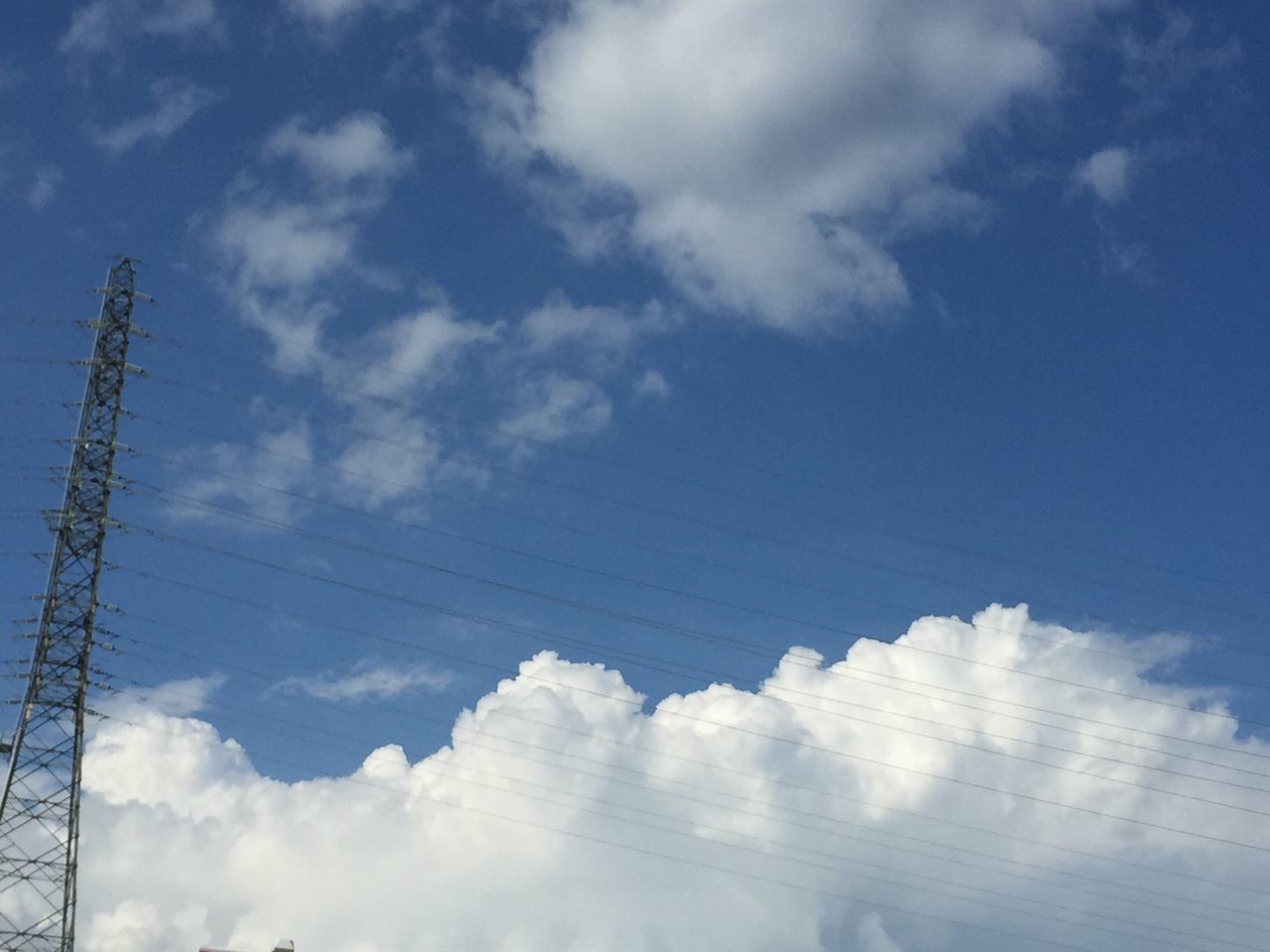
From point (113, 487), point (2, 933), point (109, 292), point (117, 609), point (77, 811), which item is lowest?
point (2, 933)

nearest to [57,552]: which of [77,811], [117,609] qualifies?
[117,609]

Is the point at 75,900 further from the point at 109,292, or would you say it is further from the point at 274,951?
the point at 274,951

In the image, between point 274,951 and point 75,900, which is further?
point 274,951

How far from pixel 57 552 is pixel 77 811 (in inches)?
602

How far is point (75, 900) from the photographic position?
73.4 meters

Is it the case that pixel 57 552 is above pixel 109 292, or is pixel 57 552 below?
below

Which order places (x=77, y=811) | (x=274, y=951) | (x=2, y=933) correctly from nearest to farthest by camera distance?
(x=2, y=933)
(x=77, y=811)
(x=274, y=951)

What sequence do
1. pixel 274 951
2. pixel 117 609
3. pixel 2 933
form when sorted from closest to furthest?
pixel 2 933
pixel 117 609
pixel 274 951

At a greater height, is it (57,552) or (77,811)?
(57,552)

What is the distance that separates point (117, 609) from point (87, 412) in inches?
483

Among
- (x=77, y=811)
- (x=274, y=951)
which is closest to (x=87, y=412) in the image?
(x=77, y=811)

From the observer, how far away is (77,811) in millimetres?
74250

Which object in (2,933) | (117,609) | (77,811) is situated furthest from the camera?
(117,609)

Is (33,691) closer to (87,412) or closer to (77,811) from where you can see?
(77,811)
